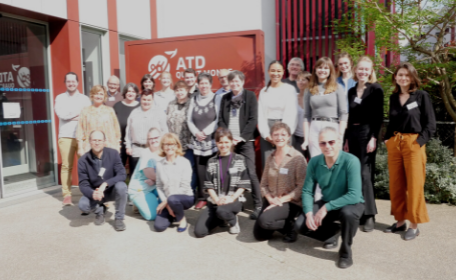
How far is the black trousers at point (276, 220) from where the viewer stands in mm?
3652

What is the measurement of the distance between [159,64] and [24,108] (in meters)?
2.13

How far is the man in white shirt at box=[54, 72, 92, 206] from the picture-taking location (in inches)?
210

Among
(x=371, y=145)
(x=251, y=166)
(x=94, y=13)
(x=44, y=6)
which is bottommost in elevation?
(x=251, y=166)

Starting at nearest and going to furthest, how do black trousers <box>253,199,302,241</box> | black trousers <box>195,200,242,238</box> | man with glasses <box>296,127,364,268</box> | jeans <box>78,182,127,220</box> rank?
man with glasses <box>296,127,364,268</box>, black trousers <box>253,199,302,241</box>, black trousers <box>195,200,242,238</box>, jeans <box>78,182,127,220</box>

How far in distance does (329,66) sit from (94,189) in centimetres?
285

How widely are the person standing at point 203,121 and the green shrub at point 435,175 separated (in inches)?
93.8

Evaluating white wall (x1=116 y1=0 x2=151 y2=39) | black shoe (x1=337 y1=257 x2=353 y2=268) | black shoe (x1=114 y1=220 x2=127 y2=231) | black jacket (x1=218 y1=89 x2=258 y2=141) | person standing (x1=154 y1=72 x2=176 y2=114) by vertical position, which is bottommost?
black shoe (x1=337 y1=257 x2=353 y2=268)

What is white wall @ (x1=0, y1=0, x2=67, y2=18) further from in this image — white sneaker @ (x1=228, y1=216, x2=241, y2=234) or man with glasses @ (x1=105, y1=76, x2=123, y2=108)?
white sneaker @ (x1=228, y1=216, x2=241, y2=234)

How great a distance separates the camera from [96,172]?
14.5 feet

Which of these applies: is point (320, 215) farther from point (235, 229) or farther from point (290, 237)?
point (235, 229)

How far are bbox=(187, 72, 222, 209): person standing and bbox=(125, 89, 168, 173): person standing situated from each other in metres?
Result: 0.42

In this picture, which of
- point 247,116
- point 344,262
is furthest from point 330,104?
point 344,262

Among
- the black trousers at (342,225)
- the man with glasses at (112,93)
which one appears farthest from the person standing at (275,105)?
the man with glasses at (112,93)

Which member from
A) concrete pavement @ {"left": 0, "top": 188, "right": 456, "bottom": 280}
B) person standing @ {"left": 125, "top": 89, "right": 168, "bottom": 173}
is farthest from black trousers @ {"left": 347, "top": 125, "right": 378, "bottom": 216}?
person standing @ {"left": 125, "top": 89, "right": 168, "bottom": 173}
